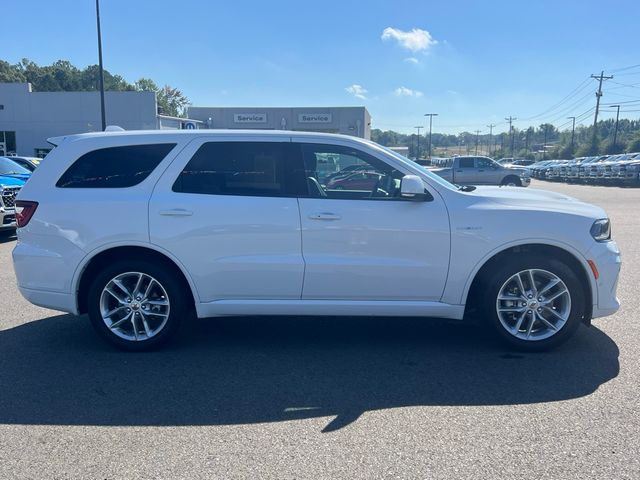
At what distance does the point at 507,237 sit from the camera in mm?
4543

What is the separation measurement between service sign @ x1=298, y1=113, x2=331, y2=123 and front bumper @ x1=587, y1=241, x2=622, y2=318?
3876 centimetres

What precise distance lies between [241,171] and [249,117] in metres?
39.1

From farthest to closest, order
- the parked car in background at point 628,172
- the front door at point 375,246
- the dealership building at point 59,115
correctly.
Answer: the dealership building at point 59,115, the parked car in background at point 628,172, the front door at point 375,246

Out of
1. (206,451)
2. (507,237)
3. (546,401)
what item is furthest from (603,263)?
(206,451)

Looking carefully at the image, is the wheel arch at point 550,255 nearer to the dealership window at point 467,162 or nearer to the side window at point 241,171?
the side window at point 241,171

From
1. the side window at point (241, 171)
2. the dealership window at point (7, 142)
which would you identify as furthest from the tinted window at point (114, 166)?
the dealership window at point (7, 142)

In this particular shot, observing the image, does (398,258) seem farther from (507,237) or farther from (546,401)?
(546,401)

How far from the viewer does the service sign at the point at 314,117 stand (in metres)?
42.2

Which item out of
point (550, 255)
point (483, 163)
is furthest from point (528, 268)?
point (483, 163)

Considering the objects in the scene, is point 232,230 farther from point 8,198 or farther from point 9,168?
point 9,168

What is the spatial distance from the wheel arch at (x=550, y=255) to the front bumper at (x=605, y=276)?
0.15ft

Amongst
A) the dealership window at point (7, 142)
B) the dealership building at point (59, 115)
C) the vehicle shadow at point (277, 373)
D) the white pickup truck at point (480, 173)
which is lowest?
the vehicle shadow at point (277, 373)

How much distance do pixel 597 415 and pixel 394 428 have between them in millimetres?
1388

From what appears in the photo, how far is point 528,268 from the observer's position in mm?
4602
